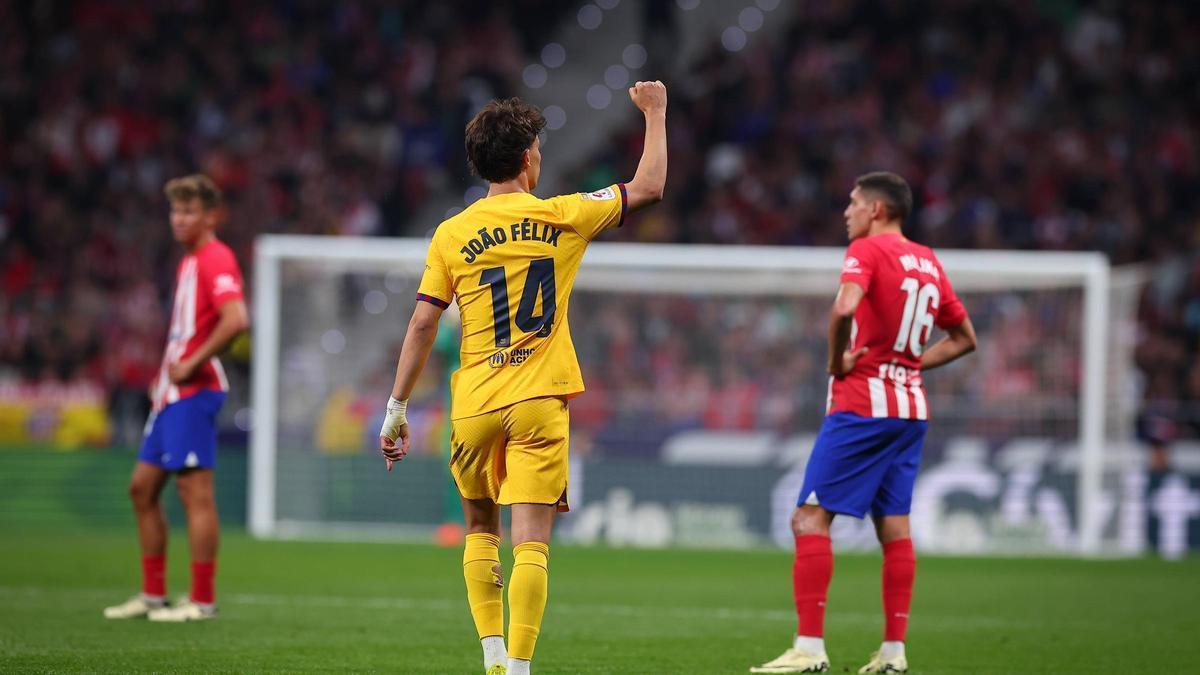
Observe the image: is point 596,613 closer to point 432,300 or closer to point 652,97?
point 432,300

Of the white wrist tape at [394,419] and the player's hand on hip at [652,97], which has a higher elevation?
the player's hand on hip at [652,97]

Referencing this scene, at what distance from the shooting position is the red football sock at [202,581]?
779cm

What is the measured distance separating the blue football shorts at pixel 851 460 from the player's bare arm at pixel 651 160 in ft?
5.46

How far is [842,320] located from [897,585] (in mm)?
1215

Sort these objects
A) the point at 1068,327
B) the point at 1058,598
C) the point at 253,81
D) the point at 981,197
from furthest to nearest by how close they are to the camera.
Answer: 1. the point at 253,81
2. the point at 981,197
3. the point at 1068,327
4. the point at 1058,598

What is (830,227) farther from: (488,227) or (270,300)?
(488,227)

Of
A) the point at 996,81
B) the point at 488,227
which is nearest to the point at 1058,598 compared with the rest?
the point at 488,227

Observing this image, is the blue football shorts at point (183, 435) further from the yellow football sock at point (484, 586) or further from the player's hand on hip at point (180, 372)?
the yellow football sock at point (484, 586)

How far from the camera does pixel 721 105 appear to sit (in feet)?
72.6

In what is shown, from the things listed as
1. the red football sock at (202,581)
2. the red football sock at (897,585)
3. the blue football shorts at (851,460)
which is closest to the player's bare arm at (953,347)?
the blue football shorts at (851,460)

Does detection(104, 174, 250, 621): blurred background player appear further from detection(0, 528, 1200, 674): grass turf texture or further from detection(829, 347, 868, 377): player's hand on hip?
detection(829, 347, 868, 377): player's hand on hip

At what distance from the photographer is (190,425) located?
7.74m

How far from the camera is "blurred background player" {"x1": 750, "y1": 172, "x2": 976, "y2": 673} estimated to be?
6258mm

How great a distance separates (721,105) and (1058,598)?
1315 centimetres
